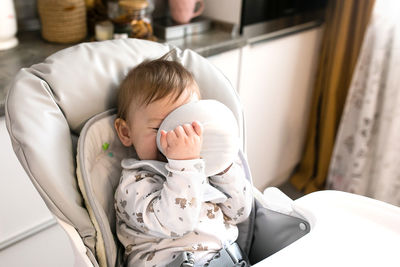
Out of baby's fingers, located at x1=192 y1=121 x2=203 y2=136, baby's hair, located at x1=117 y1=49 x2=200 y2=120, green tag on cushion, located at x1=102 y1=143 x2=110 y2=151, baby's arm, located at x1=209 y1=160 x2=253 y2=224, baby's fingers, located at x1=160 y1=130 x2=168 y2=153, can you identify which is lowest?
baby's arm, located at x1=209 y1=160 x2=253 y2=224

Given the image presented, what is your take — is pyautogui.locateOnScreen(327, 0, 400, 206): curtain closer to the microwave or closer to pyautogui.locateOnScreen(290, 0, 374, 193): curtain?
pyautogui.locateOnScreen(290, 0, 374, 193): curtain

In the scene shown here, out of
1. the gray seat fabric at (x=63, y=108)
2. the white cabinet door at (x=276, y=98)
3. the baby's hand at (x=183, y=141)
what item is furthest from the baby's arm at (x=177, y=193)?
the white cabinet door at (x=276, y=98)

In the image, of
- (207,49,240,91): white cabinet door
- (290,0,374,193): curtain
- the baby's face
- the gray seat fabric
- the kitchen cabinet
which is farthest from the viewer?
(290,0,374,193): curtain

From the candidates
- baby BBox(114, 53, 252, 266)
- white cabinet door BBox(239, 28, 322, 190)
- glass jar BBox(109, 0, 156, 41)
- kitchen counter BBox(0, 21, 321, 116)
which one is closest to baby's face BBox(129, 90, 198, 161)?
baby BBox(114, 53, 252, 266)

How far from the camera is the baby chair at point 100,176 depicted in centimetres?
79

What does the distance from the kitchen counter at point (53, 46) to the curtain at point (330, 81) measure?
0.21 metres

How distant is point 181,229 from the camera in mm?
839

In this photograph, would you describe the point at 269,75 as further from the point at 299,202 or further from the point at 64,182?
the point at 64,182

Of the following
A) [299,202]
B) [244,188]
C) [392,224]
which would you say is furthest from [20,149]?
[392,224]

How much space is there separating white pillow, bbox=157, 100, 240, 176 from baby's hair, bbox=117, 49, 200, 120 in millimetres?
56

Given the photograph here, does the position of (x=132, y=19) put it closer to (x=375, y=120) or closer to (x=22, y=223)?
(x=22, y=223)

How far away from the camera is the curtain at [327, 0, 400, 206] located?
1791mm

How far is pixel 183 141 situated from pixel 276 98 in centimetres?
123

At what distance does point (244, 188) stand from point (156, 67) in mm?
334
